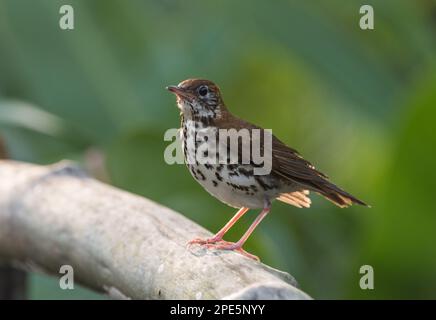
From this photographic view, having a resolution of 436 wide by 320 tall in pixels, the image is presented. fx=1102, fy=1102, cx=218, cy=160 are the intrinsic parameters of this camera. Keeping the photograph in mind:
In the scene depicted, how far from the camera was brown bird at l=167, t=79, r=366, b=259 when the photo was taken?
4.13m

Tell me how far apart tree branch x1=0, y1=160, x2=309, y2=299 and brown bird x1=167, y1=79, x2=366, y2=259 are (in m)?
0.19

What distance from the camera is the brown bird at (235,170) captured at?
163 inches

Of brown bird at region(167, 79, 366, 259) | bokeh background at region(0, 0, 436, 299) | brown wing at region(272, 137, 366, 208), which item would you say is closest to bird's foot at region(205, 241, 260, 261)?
brown bird at region(167, 79, 366, 259)

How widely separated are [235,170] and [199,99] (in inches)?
15.8

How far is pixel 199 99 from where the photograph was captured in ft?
14.4

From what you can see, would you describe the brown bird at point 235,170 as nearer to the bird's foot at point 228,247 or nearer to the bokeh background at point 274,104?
the bird's foot at point 228,247

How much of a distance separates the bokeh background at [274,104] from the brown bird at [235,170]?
16.6 inches

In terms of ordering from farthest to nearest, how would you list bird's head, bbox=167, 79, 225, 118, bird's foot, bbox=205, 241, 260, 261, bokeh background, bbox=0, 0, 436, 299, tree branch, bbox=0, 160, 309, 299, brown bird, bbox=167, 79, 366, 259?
bokeh background, bbox=0, 0, 436, 299
bird's head, bbox=167, 79, 225, 118
brown bird, bbox=167, 79, 366, 259
bird's foot, bbox=205, 241, 260, 261
tree branch, bbox=0, 160, 309, 299

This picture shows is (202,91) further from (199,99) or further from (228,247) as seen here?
(228,247)

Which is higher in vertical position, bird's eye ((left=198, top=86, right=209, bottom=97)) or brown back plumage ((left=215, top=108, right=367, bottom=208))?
bird's eye ((left=198, top=86, right=209, bottom=97))

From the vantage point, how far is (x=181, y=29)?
785 cm

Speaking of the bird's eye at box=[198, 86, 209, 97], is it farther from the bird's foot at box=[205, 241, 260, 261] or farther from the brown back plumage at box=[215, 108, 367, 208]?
the bird's foot at box=[205, 241, 260, 261]
